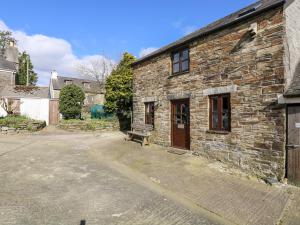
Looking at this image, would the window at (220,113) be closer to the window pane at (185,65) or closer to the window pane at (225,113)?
the window pane at (225,113)

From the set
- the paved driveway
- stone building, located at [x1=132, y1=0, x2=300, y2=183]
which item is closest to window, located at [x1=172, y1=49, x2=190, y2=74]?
stone building, located at [x1=132, y1=0, x2=300, y2=183]

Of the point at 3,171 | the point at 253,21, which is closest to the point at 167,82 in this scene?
the point at 253,21

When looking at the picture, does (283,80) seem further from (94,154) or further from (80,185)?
(94,154)

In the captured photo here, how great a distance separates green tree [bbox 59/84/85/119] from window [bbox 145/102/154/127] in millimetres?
10692

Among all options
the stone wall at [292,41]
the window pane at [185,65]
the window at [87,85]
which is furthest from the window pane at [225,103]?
the window at [87,85]

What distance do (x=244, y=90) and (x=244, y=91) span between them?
0.11 feet

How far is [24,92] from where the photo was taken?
79.3 ft

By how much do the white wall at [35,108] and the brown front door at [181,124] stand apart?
17.5m

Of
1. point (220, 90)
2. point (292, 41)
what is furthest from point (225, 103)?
point (292, 41)

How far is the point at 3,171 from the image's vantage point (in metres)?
6.96

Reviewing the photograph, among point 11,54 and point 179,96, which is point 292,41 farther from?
point 11,54

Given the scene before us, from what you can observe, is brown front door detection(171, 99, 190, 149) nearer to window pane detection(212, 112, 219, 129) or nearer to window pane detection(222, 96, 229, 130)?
window pane detection(212, 112, 219, 129)

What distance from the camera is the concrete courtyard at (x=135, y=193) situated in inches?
167

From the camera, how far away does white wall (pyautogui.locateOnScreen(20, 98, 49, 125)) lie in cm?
2291
